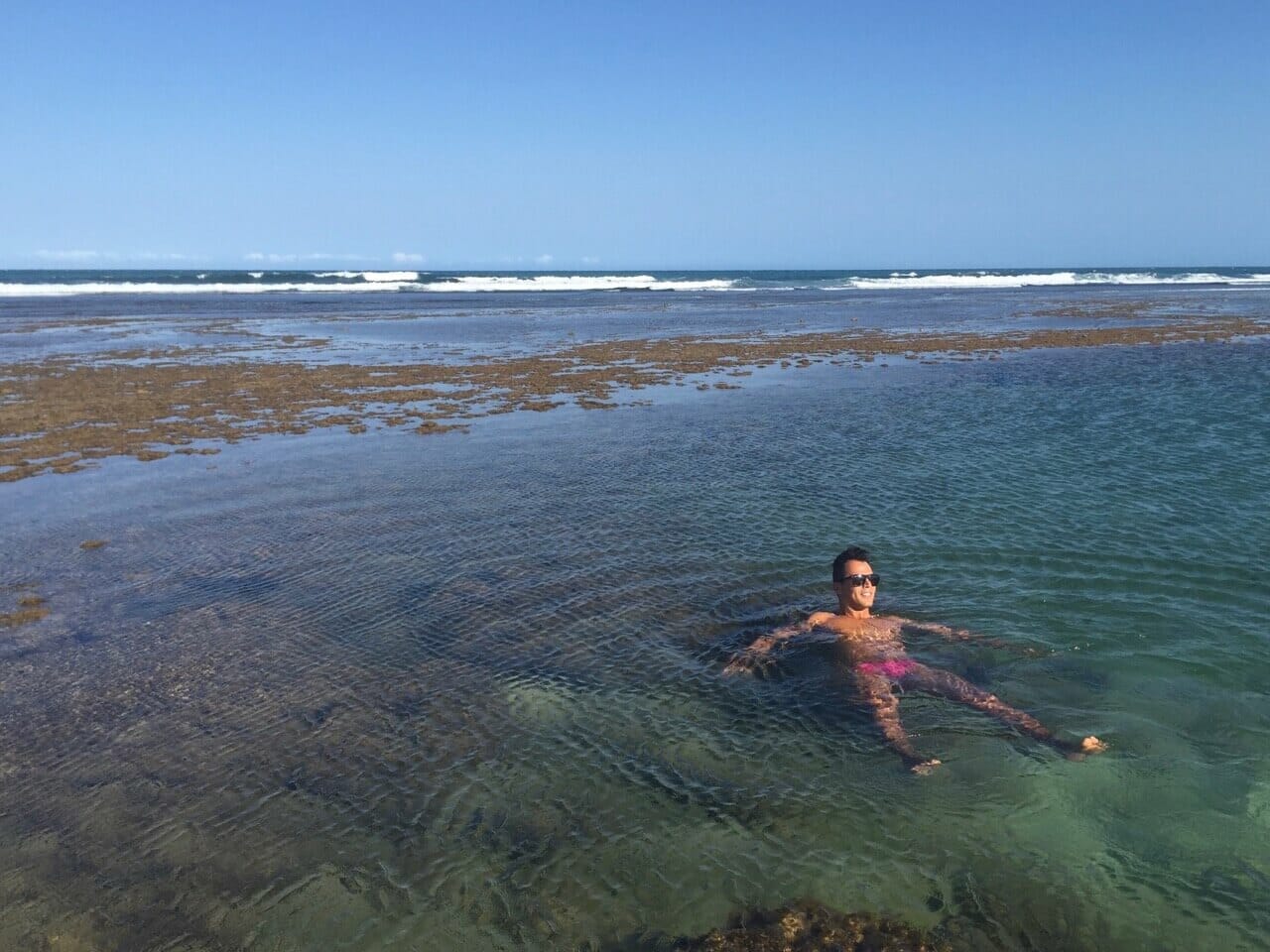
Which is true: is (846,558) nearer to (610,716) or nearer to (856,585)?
(856,585)

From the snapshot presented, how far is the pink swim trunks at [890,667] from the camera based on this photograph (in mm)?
9328

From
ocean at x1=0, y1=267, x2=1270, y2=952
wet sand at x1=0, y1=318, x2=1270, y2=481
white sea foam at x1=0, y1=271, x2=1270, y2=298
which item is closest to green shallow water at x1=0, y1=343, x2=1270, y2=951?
ocean at x1=0, y1=267, x2=1270, y2=952

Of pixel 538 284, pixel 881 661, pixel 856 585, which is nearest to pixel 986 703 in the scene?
pixel 881 661

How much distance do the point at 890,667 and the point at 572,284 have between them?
148 metres

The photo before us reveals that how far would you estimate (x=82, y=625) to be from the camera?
11.3 m

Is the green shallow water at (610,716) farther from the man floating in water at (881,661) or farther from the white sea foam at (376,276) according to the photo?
the white sea foam at (376,276)

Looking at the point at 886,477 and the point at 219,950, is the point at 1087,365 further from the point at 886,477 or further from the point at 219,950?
the point at 219,950

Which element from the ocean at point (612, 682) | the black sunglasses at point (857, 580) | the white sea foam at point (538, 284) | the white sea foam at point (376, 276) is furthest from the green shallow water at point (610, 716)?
the white sea foam at point (376, 276)

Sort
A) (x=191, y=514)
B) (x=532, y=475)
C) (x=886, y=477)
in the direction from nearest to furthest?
(x=191, y=514) → (x=886, y=477) → (x=532, y=475)

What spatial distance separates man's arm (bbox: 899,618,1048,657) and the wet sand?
1673cm

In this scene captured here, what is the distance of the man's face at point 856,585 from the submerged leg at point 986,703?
943mm

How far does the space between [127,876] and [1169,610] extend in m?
11.5

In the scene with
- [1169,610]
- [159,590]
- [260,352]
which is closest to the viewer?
[1169,610]

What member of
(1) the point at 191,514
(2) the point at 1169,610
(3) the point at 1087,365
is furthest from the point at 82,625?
(3) the point at 1087,365
